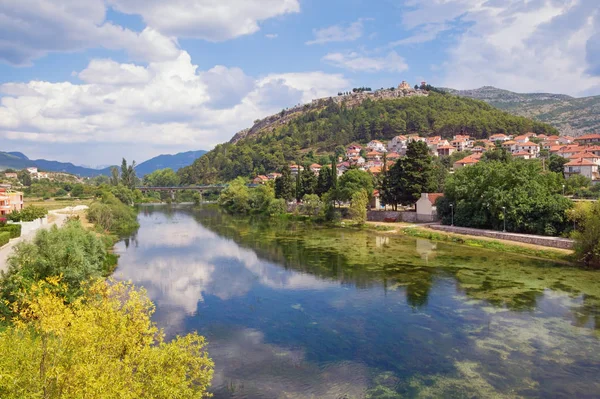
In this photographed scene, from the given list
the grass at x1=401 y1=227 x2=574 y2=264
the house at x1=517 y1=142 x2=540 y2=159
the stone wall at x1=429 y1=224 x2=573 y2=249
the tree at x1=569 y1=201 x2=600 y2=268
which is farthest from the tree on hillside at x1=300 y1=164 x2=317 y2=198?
the house at x1=517 y1=142 x2=540 y2=159

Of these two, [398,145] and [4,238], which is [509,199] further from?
[398,145]

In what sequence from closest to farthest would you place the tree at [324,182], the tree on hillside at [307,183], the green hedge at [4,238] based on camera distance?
the green hedge at [4,238], the tree at [324,182], the tree on hillside at [307,183]

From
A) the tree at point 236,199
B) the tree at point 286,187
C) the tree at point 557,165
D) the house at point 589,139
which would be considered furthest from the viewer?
the house at point 589,139

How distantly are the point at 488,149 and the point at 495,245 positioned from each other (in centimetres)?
7371

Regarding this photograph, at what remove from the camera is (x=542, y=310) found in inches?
861

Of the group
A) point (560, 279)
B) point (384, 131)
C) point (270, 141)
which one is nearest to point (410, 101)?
point (384, 131)

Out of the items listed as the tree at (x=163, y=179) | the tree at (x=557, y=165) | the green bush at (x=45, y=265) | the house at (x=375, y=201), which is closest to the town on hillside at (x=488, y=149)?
the tree at (x=557, y=165)

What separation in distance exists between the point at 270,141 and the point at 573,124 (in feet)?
474

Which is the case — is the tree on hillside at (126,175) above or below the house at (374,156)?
below

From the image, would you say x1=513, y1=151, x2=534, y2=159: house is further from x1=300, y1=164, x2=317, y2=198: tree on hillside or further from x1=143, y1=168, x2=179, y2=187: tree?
x1=143, y1=168, x2=179, y2=187: tree

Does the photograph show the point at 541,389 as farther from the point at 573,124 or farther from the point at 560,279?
the point at 573,124

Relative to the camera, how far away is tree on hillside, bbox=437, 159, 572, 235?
3809cm

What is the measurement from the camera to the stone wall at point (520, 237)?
114 feet

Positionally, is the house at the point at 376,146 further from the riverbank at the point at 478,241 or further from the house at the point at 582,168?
the riverbank at the point at 478,241
